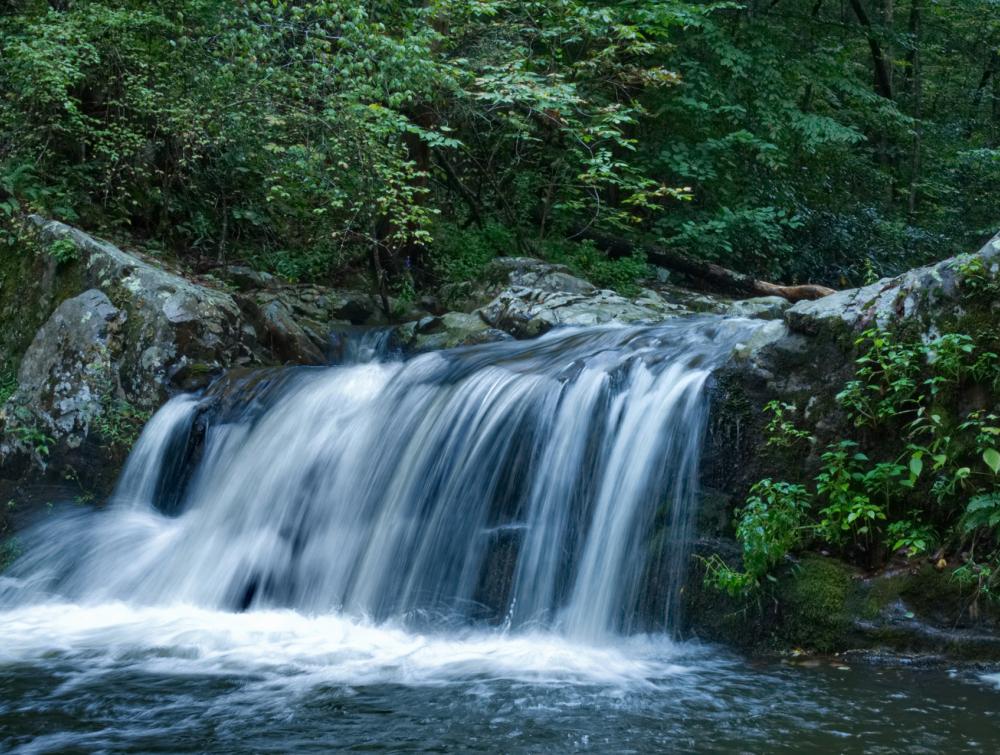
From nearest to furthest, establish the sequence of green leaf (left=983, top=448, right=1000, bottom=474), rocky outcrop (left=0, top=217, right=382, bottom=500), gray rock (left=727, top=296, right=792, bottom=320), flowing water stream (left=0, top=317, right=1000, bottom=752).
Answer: flowing water stream (left=0, top=317, right=1000, bottom=752)
green leaf (left=983, top=448, right=1000, bottom=474)
rocky outcrop (left=0, top=217, right=382, bottom=500)
gray rock (left=727, top=296, right=792, bottom=320)

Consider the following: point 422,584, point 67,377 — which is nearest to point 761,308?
point 422,584

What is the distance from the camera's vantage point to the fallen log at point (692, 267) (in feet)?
38.2

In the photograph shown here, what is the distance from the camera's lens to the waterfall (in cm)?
540

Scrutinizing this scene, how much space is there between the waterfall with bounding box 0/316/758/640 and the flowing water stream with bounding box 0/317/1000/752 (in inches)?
0.7

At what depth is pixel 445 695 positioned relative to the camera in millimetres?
4113

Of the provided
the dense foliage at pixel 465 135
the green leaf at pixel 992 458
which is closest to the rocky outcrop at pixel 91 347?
the dense foliage at pixel 465 135

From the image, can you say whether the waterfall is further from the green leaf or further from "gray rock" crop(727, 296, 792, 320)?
"gray rock" crop(727, 296, 792, 320)

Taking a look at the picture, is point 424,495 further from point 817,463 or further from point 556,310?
point 556,310

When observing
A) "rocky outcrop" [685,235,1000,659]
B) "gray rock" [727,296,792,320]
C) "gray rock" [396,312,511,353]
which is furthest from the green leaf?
"gray rock" [396,312,511,353]

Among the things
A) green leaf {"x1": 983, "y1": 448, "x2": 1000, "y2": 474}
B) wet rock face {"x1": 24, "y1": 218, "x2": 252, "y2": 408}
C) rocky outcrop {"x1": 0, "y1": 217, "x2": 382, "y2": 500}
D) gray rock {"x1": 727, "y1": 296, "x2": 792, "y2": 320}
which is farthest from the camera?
gray rock {"x1": 727, "y1": 296, "x2": 792, "y2": 320}

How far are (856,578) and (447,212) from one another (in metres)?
9.34

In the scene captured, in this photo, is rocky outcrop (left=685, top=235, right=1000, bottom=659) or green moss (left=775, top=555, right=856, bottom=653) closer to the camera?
rocky outcrop (left=685, top=235, right=1000, bottom=659)

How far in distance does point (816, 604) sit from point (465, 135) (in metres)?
8.67

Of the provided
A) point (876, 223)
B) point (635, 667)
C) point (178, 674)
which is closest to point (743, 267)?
point (876, 223)
